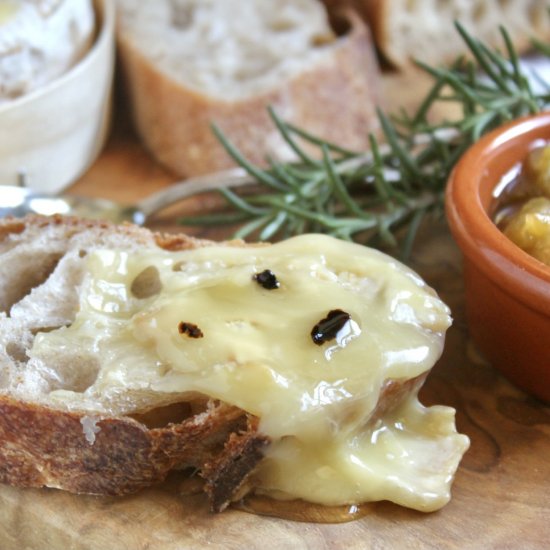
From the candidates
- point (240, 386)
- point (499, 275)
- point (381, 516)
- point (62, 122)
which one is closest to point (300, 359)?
point (240, 386)

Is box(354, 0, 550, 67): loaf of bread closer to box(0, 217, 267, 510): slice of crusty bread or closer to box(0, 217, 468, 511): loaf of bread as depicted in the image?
box(0, 217, 468, 511): loaf of bread

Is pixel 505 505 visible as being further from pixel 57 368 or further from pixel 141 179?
pixel 141 179

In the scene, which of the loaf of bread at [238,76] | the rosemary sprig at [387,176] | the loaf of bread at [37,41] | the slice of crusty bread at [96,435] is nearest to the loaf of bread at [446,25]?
the loaf of bread at [238,76]

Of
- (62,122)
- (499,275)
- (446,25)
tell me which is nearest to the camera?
(499,275)

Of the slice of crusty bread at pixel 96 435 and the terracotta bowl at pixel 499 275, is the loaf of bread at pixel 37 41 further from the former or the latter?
the terracotta bowl at pixel 499 275

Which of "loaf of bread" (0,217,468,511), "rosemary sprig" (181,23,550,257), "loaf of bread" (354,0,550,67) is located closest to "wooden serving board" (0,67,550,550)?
"loaf of bread" (0,217,468,511)

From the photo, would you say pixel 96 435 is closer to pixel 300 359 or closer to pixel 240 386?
pixel 240 386

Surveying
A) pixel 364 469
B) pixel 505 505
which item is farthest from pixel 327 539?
pixel 505 505
